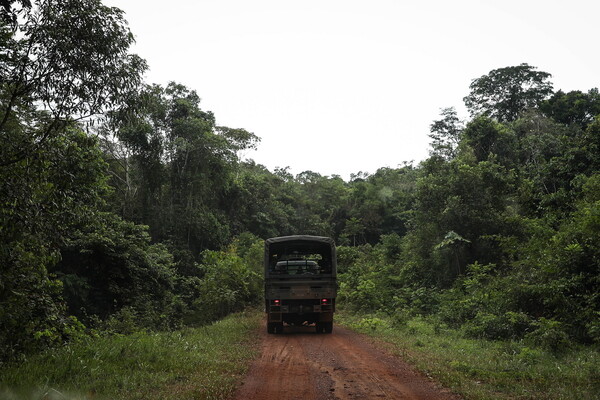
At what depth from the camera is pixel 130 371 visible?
276 inches

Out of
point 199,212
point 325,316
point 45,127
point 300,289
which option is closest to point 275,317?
point 300,289

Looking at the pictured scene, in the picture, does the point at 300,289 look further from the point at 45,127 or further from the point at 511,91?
the point at 511,91

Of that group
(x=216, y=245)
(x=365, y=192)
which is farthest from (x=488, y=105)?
(x=216, y=245)

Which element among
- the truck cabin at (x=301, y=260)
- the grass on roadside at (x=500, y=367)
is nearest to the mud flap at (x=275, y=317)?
the truck cabin at (x=301, y=260)

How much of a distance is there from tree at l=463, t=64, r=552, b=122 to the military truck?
3512 centimetres

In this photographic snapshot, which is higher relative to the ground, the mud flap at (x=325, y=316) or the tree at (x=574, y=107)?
the tree at (x=574, y=107)

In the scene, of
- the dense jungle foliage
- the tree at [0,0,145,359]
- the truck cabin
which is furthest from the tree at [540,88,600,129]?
the tree at [0,0,145,359]

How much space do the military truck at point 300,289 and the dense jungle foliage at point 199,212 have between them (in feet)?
14.6

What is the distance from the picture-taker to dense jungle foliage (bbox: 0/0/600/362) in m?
6.86

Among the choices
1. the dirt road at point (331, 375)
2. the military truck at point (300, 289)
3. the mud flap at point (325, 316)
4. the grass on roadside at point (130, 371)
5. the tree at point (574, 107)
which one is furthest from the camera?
the tree at point (574, 107)

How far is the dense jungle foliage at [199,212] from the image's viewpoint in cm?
686

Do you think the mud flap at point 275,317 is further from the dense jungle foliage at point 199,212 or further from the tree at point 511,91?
the tree at point 511,91

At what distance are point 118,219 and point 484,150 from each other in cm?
2397

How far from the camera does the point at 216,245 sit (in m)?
32.4
